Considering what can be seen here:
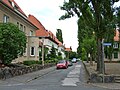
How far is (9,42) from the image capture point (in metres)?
28.5

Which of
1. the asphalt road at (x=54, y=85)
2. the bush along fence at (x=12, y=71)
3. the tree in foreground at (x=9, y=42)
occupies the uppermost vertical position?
the tree in foreground at (x=9, y=42)

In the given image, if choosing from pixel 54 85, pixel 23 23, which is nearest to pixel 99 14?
pixel 54 85

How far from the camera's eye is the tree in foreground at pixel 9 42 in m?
28.5

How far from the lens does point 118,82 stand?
2164 cm

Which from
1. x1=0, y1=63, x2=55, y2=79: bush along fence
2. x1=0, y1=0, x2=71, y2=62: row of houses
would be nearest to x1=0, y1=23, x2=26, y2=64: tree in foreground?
x1=0, y1=63, x2=55, y2=79: bush along fence

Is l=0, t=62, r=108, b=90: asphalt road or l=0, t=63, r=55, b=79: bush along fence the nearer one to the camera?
l=0, t=62, r=108, b=90: asphalt road

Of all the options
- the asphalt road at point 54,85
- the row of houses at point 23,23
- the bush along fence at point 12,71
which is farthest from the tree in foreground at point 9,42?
the row of houses at point 23,23

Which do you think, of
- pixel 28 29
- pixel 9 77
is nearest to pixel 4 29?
pixel 9 77

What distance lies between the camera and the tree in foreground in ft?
93.4

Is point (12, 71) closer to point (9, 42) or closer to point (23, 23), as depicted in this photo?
point (9, 42)

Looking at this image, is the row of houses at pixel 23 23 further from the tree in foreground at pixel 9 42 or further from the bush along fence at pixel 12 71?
the bush along fence at pixel 12 71

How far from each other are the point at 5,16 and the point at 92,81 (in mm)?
18435

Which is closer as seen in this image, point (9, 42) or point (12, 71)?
point (12, 71)

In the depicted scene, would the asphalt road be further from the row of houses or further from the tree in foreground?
the row of houses
